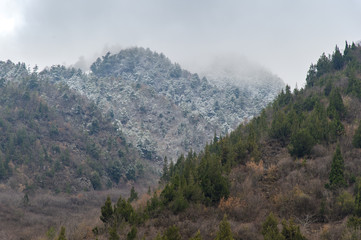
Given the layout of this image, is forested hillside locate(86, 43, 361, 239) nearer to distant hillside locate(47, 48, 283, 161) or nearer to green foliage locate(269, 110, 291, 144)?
green foliage locate(269, 110, 291, 144)

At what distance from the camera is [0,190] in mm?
72000

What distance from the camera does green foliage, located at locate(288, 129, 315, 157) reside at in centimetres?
3108

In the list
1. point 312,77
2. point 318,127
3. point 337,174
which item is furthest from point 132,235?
point 312,77

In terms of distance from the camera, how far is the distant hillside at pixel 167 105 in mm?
135750

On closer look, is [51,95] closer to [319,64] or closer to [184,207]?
[319,64]

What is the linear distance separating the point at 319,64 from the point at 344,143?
33.2 m

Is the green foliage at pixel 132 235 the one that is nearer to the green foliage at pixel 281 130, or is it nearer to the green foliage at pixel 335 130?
the green foliage at pixel 281 130

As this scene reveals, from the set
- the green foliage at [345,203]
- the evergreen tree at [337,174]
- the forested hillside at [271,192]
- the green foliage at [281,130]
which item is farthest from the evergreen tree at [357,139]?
the green foliage at [345,203]

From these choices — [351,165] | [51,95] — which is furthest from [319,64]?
[51,95]

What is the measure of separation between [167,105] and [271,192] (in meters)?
133

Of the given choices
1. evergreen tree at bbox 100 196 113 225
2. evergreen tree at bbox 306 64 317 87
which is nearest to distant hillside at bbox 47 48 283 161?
evergreen tree at bbox 306 64 317 87

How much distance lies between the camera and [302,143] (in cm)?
3127

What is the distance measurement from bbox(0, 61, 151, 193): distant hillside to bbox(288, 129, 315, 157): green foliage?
200 ft

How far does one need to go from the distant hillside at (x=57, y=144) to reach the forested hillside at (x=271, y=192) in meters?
56.6
